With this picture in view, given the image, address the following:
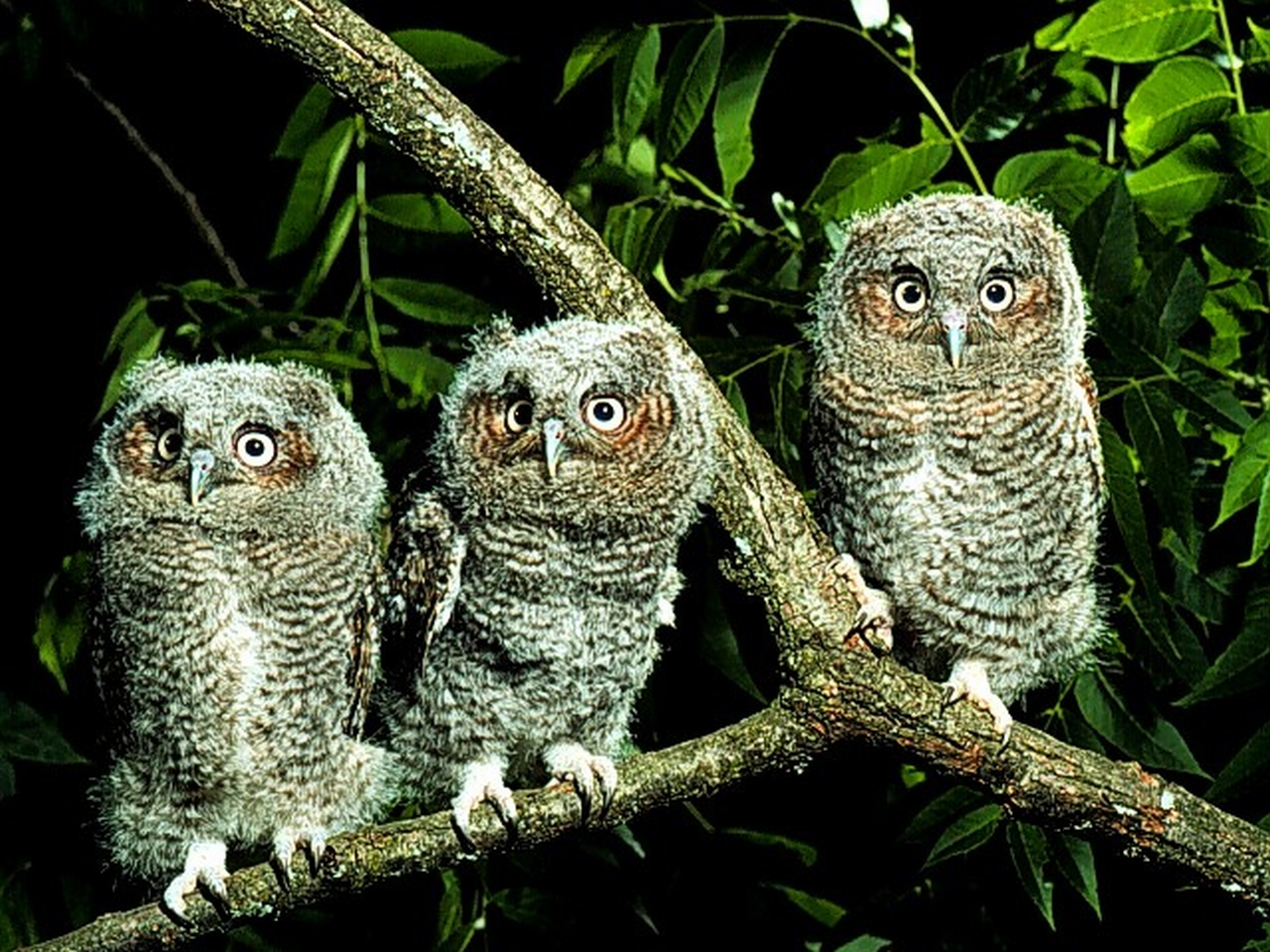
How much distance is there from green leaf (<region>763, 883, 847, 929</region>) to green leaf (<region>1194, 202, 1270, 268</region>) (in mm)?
1360

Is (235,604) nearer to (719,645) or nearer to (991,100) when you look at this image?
(719,645)

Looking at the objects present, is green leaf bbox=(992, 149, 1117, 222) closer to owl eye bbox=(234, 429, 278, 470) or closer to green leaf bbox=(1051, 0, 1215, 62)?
green leaf bbox=(1051, 0, 1215, 62)

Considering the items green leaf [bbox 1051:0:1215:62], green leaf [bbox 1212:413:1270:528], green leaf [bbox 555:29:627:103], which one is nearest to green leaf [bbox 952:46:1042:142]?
green leaf [bbox 1051:0:1215:62]

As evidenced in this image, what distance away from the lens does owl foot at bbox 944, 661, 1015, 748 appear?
2330 millimetres

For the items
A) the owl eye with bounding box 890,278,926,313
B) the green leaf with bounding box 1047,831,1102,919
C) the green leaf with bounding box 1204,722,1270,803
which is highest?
the owl eye with bounding box 890,278,926,313

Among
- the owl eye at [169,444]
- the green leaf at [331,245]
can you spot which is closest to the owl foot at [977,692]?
the owl eye at [169,444]

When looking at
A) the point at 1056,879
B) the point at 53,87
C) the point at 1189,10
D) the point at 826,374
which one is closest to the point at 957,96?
the point at 1189,10

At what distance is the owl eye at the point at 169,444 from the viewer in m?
2.35

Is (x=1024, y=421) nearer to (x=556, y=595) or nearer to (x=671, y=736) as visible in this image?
(x=556, y=595)

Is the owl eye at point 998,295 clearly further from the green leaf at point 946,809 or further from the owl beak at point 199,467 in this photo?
the owl beak at point 199,467

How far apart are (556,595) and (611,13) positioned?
6.19 ft

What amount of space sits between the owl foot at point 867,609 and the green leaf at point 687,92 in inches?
29.7

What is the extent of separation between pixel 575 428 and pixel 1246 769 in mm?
1172

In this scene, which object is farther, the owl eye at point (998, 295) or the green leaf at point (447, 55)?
the green leaf at point (447, 55)
